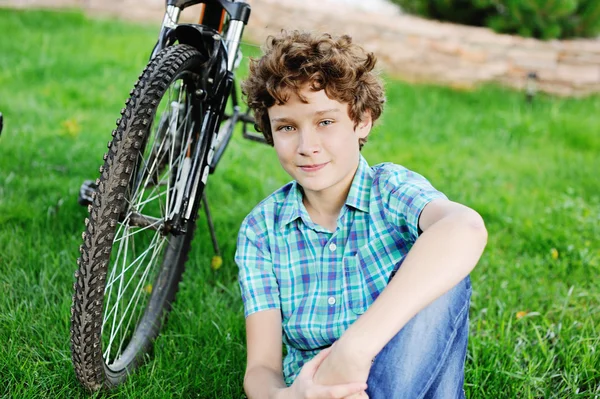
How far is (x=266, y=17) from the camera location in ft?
22.4

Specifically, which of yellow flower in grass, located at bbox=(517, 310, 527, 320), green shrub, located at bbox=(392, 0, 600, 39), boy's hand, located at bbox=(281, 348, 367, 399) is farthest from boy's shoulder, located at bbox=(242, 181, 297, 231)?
green shrub, located at bbox=(392, 0, 600, 39)

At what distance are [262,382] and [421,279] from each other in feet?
1.65

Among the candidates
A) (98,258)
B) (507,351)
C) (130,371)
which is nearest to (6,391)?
(130,371)

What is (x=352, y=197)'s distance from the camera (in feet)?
5.91

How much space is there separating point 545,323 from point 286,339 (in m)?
1.00

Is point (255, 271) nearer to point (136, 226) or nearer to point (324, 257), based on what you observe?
point (324, 257)

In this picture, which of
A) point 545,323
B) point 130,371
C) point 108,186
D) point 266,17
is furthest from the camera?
point 266,17

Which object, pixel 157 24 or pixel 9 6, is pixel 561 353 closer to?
pixel 157 24

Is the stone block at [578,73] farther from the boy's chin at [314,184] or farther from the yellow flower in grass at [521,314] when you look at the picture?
the boy's chin at [314,184]

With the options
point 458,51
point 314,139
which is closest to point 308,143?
point 314,139

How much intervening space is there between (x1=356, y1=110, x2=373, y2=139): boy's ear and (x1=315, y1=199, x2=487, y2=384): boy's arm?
0.48 m

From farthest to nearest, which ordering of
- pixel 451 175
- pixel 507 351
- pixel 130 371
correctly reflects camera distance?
pixel 451 175 < pixel 507 351 < pixel 130 371

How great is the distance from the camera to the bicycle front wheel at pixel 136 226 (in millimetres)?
1655

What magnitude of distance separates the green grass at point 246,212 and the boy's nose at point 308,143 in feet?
2.48
